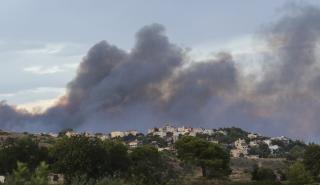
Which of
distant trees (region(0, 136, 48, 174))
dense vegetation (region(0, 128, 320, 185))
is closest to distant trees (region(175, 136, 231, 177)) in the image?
dense vegetation (region(0, 128, 320, 185))

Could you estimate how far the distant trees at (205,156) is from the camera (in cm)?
8900

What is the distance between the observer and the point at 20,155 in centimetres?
8075

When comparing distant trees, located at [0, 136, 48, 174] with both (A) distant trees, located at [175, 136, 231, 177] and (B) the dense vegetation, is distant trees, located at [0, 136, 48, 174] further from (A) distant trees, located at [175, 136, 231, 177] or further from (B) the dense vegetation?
(A) distant trees, located at [175, 136, 231, 177]

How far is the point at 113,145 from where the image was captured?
7981 centimetres

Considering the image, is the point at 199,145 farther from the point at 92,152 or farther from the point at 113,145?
the point at 92,152

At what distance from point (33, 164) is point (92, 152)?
13.6m

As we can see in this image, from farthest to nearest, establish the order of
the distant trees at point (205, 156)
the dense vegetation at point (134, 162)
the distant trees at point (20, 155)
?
the distant trees at point (205, 156) < the distant trees at point (20, 155) < the dense vegetation at point (134, 162)

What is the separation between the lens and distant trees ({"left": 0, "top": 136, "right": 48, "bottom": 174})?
78.6m

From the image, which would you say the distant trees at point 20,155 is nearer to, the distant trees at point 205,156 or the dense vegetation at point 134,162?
the dense vegetation at point 134,162

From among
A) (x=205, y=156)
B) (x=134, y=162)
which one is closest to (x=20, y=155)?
(x=134, y=162)

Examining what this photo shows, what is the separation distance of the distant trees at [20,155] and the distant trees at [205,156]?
73.0 feet

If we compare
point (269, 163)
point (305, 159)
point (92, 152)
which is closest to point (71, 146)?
point (92, 152)

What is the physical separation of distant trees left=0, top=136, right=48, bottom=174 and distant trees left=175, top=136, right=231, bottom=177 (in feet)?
73.0

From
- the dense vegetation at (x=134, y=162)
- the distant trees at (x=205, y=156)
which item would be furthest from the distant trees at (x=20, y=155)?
the distant trees at (x=205, y=156)
